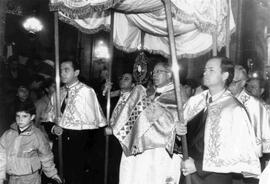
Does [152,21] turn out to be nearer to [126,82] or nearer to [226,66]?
[126,82]

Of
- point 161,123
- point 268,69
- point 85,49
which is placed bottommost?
point 161,123

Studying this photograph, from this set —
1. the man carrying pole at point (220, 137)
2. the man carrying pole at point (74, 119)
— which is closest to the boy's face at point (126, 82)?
the man carrying pole at point (74, 119)

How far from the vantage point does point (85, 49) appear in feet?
44.0

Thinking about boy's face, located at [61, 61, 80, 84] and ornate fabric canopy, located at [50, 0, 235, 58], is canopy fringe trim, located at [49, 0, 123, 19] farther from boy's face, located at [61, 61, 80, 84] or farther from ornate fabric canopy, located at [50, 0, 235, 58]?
boy's face, located at [61, 61, 80, 84]

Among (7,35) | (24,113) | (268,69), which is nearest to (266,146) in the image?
(24,113)

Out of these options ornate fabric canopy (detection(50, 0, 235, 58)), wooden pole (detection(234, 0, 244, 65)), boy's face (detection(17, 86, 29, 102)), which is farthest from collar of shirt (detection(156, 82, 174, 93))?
wooden pole (detection(234, 0, 244, 65))

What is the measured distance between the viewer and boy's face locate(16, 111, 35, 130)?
14.8 ft

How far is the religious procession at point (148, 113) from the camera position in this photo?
12.7ft

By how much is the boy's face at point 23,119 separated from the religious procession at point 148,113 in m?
0.01

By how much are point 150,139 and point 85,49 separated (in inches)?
349

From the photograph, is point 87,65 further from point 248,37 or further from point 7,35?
point 248,37

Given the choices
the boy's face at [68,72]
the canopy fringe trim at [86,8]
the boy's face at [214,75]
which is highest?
the canopy fringe trim at [86,8]

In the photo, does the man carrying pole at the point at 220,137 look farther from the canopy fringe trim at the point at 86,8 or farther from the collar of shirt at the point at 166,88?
the canopy fringe trim at the point at 86,8

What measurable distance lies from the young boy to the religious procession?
0.5 inches
